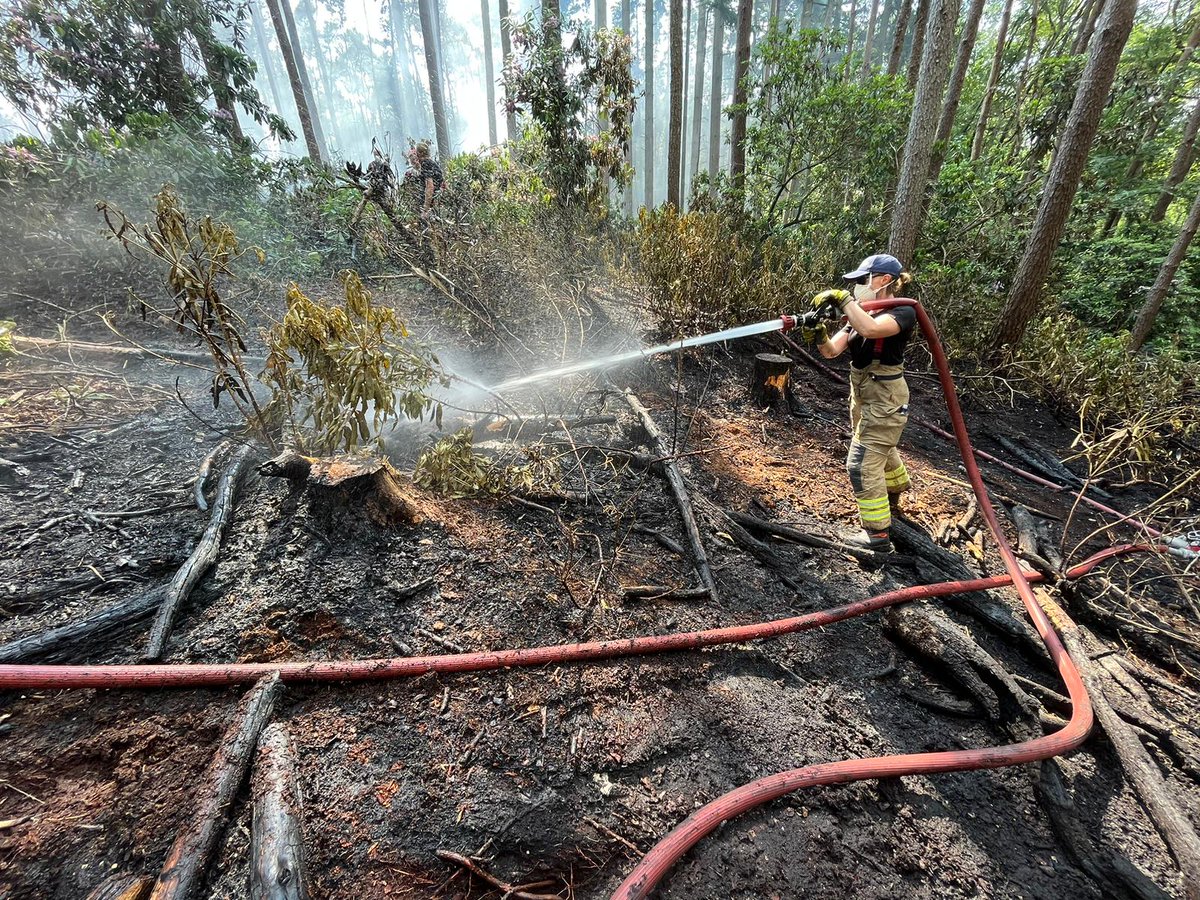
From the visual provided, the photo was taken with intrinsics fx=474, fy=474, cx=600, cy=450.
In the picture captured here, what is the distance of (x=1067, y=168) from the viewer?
5348mm

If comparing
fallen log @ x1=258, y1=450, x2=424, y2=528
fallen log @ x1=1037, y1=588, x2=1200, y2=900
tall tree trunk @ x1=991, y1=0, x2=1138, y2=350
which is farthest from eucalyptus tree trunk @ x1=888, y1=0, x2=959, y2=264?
fallen log @ x1=258, y1=450, x2=424, y2=528

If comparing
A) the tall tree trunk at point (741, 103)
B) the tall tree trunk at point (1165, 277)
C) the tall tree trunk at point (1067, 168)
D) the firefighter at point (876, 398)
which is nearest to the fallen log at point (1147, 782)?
the firefighter at point (876, 398)

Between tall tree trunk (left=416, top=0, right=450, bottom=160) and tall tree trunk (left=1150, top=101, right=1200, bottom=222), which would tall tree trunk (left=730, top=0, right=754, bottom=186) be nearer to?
tall tree trunk (left=1150, top=101, right=1200, bottom=222)

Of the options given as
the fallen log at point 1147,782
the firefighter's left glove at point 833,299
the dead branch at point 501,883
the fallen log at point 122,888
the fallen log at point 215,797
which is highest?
the firefighter's left glove at point 833,299

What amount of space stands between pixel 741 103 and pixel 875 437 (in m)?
9.09

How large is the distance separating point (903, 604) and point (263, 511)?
3.77m

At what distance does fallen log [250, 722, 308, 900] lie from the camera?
53.9 inches

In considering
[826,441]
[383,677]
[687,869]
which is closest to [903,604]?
[687,869]

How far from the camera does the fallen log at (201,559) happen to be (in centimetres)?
202

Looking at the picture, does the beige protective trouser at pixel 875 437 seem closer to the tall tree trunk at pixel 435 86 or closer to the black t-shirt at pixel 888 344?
the black t-shirt at pixel 888 344

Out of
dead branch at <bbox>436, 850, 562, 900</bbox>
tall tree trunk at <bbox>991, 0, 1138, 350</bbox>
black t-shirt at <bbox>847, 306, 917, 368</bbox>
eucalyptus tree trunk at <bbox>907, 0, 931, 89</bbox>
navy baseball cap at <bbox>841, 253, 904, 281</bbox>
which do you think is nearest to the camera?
dead branch at <bbox>436, 850, 562, 900</bbox>

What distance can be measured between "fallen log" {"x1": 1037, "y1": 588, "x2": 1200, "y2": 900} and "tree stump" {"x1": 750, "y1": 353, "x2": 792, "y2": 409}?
3153 mm

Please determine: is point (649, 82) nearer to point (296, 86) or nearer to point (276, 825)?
point (296, 86)

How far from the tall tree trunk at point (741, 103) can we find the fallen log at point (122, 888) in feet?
34.6
